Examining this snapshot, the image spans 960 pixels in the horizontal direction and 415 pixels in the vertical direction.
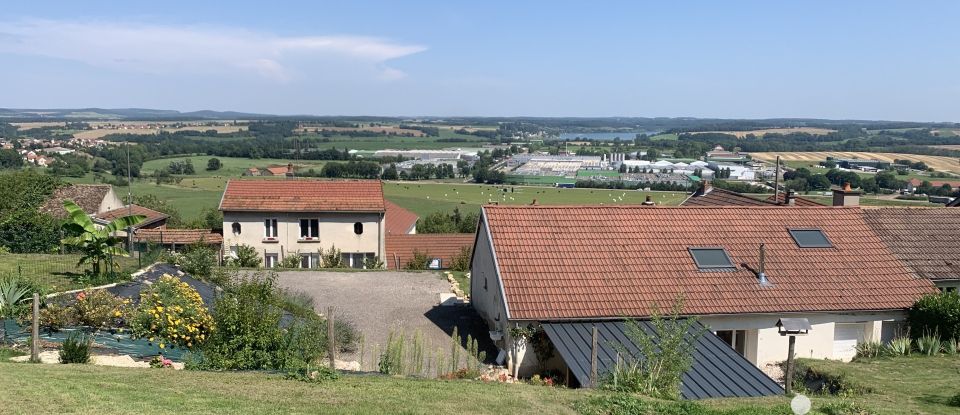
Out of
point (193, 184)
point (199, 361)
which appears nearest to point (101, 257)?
point (199, 361)

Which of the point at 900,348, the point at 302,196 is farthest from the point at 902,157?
the point at 900,348

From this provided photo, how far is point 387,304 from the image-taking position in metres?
23.5

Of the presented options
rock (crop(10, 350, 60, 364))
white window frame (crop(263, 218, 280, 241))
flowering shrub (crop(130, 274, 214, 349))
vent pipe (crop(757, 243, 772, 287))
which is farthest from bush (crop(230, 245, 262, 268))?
vent pipe (crop(757, 243, 772, 287))

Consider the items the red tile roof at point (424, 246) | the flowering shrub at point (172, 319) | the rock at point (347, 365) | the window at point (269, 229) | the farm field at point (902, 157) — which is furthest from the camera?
the farm field at point (902, 157)

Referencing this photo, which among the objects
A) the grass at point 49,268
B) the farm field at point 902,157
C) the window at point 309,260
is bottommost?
the farm field at point 902,157

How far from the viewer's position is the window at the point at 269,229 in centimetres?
3525

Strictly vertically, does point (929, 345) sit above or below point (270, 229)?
above

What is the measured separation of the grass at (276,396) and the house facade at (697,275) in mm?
5038

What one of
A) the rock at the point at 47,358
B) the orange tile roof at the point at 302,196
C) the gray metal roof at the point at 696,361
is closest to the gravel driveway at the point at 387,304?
the gray metal roof at the point at 696,361

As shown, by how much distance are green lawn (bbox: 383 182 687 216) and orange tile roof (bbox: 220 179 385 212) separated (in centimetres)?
4063

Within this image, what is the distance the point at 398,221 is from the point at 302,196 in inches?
482

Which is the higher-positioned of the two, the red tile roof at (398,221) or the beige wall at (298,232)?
the beige wall at (298,232)

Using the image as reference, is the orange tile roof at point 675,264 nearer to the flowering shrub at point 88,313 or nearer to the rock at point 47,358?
the flowering shrub at point 88,313

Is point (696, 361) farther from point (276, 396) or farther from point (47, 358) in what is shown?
point (47, 358)
